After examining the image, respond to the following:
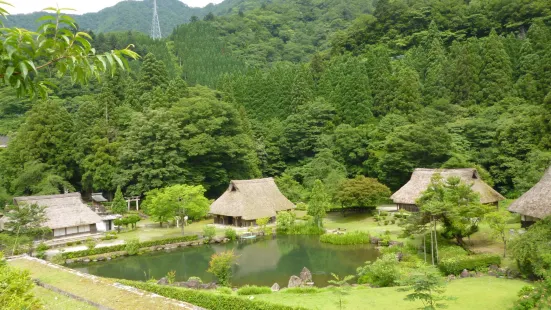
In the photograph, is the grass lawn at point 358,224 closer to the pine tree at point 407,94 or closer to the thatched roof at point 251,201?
the thatched roof at point 251,201

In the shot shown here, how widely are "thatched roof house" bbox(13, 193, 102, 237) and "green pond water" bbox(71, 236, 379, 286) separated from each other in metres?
4.64

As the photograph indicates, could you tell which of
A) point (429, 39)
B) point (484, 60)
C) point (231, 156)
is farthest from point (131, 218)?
point (429, 39)

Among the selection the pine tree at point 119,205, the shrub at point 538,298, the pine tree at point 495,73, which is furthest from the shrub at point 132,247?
the pine tree at point 495,73

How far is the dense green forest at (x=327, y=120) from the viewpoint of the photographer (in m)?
29.3

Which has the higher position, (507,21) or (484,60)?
(507,21)

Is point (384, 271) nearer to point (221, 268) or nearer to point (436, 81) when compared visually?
point (221, 268)

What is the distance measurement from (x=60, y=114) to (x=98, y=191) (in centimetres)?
671

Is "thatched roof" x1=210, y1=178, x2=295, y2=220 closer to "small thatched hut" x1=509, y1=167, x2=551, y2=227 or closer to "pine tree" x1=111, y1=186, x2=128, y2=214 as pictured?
"pine tree" x1=111, y1=186, x2=128, y2=214

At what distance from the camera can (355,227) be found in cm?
2406

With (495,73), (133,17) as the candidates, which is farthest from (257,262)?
(133,17)

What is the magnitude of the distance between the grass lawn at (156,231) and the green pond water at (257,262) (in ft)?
7.26

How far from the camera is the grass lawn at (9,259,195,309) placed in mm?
7555

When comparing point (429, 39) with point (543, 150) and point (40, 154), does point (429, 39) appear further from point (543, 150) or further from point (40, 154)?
point (40, 154)

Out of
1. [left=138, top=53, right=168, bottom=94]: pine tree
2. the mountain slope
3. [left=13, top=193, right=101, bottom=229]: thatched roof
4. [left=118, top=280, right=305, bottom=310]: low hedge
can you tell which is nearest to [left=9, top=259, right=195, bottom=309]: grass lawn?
[left=118, top=280, right=305, bottom=310]: low hedge
